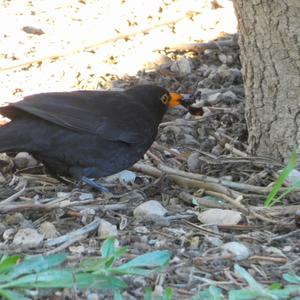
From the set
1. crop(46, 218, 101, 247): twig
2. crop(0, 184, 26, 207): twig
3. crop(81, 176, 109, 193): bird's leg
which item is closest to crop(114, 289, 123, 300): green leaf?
crop(46, 218, 101, 247): twig

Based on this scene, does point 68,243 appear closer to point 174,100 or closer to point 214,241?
point 214,241

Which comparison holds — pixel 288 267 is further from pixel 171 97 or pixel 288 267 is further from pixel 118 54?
pixel 118 54

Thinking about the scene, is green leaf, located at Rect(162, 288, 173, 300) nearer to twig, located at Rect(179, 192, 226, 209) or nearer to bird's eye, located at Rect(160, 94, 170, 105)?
twig, located at Rect(179, 192, 226, 209)

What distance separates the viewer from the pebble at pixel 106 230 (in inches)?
163

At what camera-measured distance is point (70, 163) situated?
5.23 metres

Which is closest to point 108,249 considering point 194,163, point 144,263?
point 144,263

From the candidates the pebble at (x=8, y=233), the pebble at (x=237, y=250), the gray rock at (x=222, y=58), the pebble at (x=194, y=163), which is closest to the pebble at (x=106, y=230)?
the pebble at (x=8, y=233)

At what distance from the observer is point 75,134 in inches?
205

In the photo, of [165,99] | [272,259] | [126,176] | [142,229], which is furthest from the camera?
→ [165,99]

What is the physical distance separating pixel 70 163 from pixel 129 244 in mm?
1266

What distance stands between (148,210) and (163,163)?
1059 millimetres

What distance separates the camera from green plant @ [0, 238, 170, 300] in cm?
330

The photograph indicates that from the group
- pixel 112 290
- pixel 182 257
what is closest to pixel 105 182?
pixel 182 257

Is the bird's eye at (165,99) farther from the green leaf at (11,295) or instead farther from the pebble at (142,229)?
the green leaf at (11,295)
